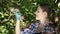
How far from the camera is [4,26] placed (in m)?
5.14

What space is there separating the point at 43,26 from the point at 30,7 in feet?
3.85

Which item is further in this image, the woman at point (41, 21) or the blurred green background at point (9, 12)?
the blurred green background at point (9, 12)

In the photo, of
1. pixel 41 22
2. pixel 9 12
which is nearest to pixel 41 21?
pixel 41 22

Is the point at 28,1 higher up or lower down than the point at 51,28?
higher up

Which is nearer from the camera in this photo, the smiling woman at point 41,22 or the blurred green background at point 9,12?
the smiling woman at point 41,22

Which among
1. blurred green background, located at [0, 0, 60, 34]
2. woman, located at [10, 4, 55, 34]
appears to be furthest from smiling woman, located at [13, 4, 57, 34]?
blurred green background, located at [0, 0, 60, 34]

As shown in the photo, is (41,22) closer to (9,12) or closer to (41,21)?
(41,21)

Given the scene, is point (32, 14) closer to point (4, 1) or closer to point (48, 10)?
point (4, 1)

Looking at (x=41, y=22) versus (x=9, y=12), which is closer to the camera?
(x=41, y=22)

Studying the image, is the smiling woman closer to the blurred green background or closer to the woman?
the woman

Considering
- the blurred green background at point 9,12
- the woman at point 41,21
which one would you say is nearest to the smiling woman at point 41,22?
the woman at point 41,21

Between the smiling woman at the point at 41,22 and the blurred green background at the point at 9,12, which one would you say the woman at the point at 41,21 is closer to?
the smiling woman at the point at 41,22

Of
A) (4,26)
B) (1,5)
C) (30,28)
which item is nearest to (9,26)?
(4,26)

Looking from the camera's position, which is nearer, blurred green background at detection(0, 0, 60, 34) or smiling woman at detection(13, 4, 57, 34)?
smiling woman at detection(13, 4, 57, 34)
